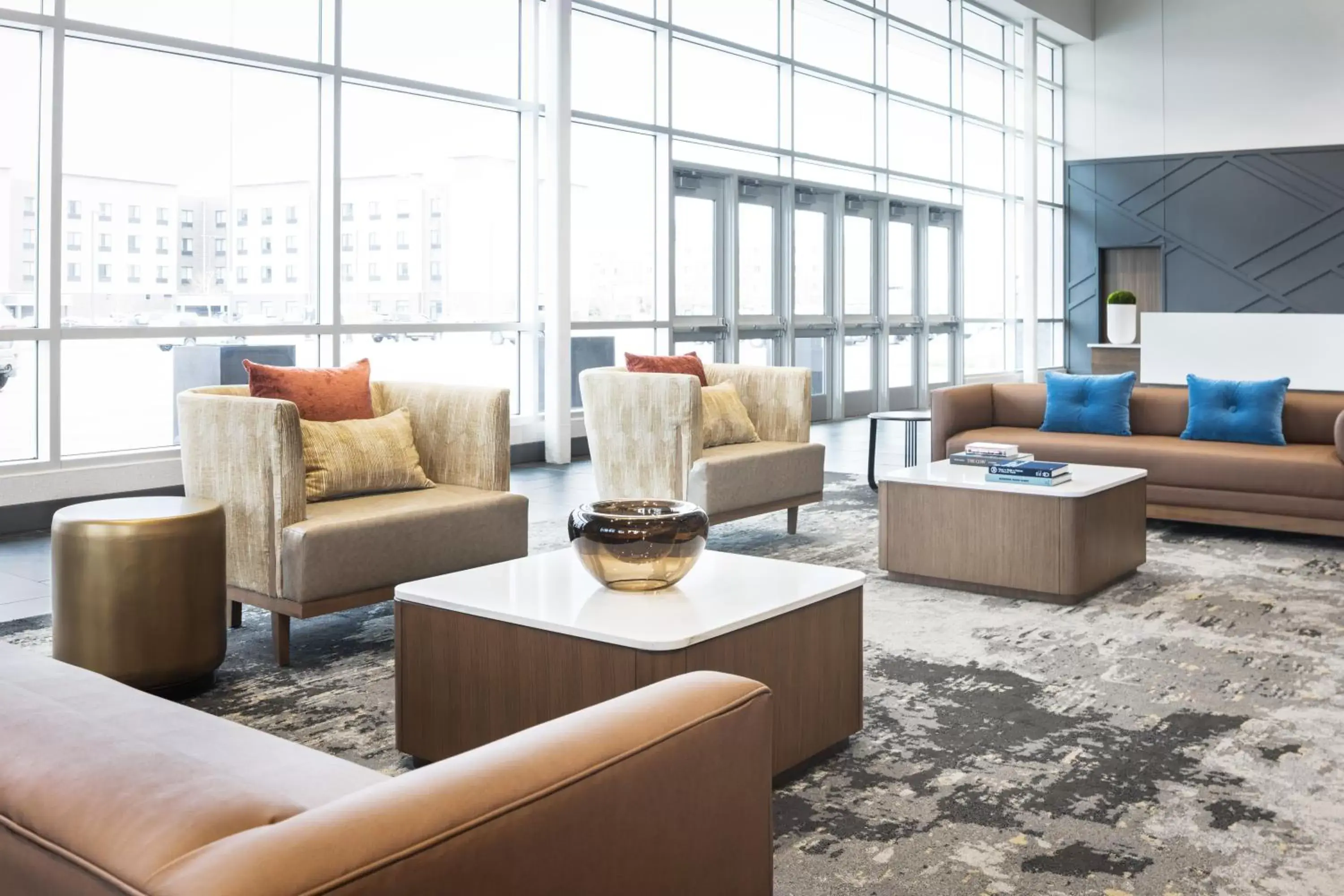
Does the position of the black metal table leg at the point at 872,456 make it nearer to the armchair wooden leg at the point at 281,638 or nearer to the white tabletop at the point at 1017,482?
the white tabletop at the point at 1017,482

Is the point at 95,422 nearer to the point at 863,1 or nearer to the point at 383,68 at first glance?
the point at 383,68

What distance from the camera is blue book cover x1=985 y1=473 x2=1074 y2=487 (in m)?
4.59

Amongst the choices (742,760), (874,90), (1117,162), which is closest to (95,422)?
(742,760)

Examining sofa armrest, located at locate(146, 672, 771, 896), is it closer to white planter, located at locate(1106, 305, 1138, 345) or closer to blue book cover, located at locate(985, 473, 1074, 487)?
blue book cover, located at locate(985, 473, 1074, 487)

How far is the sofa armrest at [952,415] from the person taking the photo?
6637mm

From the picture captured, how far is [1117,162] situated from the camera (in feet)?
50.5

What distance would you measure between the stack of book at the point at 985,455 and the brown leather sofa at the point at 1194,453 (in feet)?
2.83

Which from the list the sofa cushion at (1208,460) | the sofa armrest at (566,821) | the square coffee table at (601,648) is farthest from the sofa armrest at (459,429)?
the sofa cushion at (1208,460)

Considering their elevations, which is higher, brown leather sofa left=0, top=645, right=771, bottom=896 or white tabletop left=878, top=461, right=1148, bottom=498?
white tabletop left=878, top=461, right=1148, bottom=498

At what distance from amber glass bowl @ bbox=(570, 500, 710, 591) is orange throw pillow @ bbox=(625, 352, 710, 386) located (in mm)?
2952

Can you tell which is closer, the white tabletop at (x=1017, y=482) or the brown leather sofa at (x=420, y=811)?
the brown leather sofa at (x=420, y=811)

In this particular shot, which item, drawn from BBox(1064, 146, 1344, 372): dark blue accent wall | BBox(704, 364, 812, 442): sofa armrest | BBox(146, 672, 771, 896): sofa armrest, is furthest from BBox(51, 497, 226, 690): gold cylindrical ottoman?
BBox(1064, 146, 1344, 372): dark blue accent wall

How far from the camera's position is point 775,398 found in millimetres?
6055

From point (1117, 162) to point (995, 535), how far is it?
40.4ft
